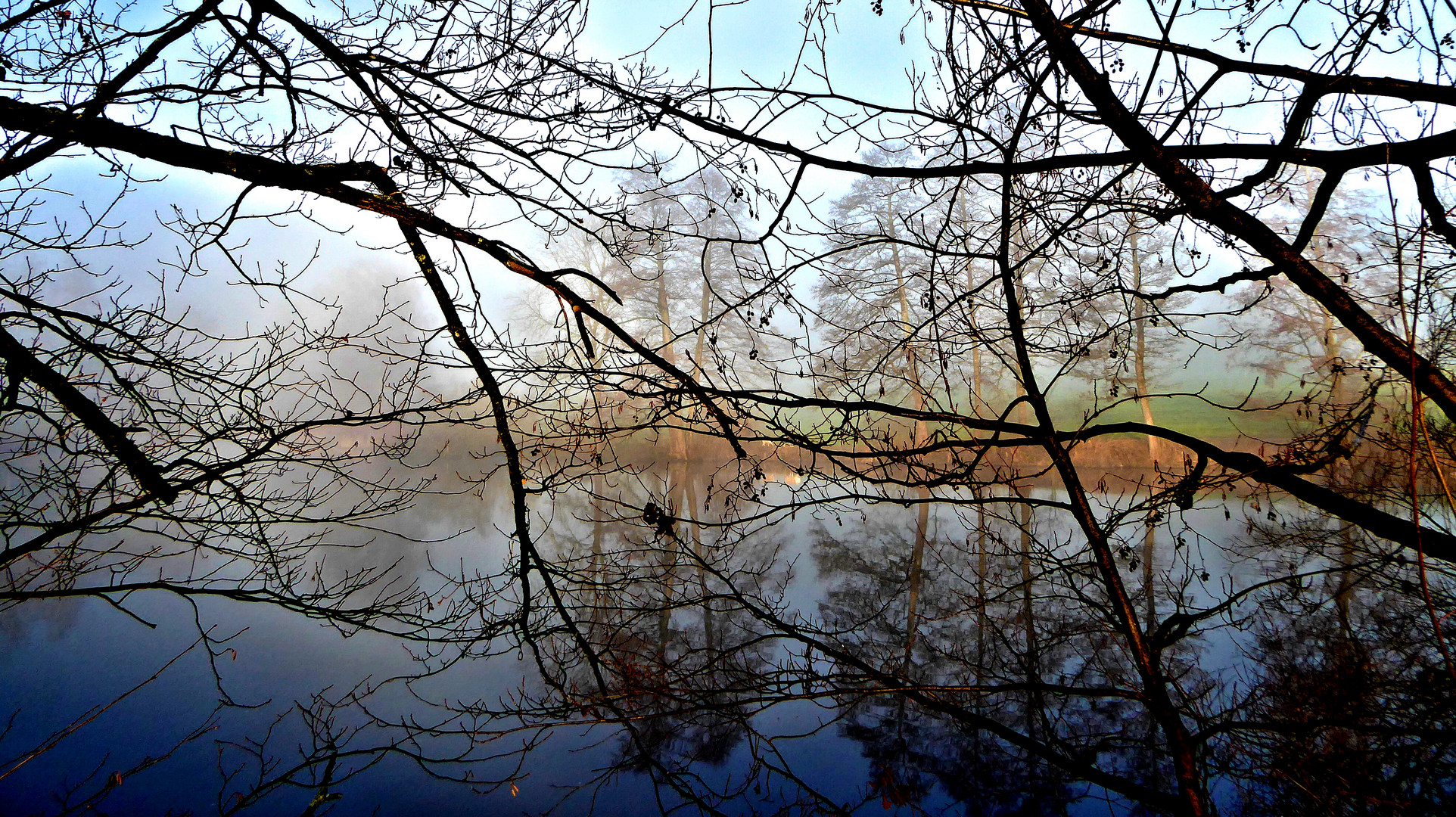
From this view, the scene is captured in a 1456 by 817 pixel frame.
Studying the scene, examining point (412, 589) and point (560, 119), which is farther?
point (412, 589)

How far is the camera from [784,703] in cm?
292

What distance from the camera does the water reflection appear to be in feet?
7.43

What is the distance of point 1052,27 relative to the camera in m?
1.54

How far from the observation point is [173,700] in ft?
11.6

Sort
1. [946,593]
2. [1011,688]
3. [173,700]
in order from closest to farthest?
[1011,688]
[173,700]
[946,593]

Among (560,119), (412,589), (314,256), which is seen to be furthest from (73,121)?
(412,589)

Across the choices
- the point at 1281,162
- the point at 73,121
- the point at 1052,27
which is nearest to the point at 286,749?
the point at 73,121

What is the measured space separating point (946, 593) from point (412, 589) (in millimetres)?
3895

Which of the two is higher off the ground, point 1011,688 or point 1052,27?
point 1052,27

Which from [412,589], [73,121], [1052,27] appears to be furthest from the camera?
[412,589]

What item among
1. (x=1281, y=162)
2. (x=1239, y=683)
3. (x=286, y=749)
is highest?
(x=1281, y=162)

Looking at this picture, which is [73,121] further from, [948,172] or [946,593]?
[946,593]

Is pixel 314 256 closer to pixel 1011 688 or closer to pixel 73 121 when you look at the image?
pixel 73 121

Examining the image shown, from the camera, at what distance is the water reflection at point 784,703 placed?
2264mm
